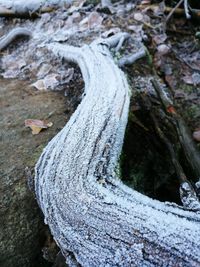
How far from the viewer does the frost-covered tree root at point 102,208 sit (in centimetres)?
182

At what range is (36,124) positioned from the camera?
3.36m

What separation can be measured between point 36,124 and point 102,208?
151cm

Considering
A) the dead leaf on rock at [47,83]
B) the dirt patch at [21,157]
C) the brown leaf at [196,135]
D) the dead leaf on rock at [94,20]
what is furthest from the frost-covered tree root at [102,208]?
the dead leaf on rock at [94,20]

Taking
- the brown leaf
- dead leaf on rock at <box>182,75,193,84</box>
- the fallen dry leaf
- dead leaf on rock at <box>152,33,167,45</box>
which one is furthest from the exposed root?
the brown leaf

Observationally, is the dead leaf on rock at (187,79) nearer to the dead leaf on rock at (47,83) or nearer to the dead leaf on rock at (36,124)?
the dead leaf on rock at (47,83)

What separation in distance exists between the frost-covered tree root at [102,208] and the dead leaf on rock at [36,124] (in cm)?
43

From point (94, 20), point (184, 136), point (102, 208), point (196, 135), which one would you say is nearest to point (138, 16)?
point (94, 20)

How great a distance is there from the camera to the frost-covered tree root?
1816 millimetres

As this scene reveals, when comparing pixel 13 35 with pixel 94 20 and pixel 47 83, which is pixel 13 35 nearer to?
pixel 94 20

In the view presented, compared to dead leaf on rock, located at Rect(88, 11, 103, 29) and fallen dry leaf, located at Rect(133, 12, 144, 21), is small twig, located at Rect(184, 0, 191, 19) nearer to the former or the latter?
fallen dry leaf, located at Rect(133, 12, 144, 21)

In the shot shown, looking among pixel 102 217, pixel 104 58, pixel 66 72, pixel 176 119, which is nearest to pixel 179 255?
pixel 102 217

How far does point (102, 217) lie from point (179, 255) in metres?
0.45

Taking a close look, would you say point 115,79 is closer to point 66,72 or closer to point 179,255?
point 66,72

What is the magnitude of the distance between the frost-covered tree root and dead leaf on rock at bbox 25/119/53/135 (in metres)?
0.43
